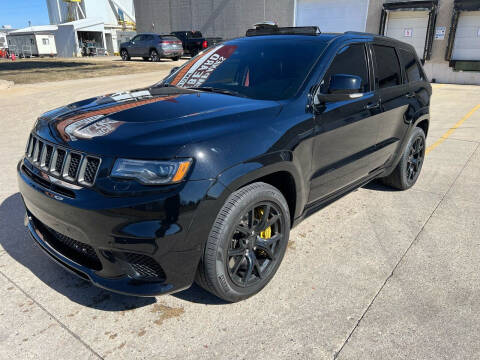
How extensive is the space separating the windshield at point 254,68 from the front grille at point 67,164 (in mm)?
1359

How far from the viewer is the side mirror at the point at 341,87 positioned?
2881mm

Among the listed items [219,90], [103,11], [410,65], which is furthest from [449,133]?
[103,11]

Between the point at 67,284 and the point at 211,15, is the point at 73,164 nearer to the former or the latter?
the point at 67,284

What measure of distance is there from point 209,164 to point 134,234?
0.55 meters

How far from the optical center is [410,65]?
443 cm

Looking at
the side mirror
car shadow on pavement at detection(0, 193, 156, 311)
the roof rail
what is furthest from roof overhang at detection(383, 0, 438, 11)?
car shadow on pavement at detection(0, 193, 156, 311)

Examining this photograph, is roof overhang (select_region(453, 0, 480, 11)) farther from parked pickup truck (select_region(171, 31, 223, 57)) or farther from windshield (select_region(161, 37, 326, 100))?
windshield (select_region(161, 37, 326, 100))

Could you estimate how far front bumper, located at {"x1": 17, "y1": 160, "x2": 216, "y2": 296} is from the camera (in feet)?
6.70

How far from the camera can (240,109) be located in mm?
2586

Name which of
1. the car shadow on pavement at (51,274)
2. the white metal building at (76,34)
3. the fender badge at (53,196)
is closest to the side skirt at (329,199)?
the car shadow on pavement at (51,274)

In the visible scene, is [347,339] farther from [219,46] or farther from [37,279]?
[219,46]

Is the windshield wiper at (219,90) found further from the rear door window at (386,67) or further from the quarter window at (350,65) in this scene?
the rear door window at (386,67)

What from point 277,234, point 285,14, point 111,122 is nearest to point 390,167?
point 277,234

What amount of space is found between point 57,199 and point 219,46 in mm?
2404
